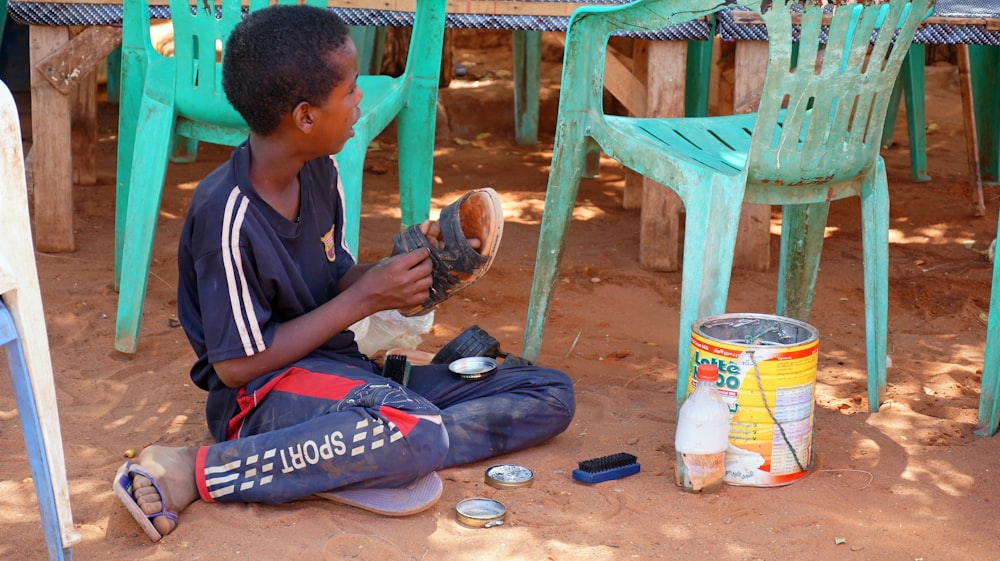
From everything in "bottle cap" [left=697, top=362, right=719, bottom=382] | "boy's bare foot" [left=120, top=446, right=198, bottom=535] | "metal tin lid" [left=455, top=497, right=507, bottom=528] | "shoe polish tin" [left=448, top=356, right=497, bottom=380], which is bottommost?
"metal tin lid" [left=455, top=497, right=507, bottom=528]

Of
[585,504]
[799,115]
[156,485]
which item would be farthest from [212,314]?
[799,115]

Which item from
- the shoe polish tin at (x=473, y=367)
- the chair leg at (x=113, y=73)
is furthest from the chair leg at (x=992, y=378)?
the chair leg at (x=113, y=73)

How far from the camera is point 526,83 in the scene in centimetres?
633

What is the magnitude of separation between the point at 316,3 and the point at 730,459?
1.75 metres

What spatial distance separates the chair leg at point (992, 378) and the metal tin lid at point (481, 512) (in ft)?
4.43

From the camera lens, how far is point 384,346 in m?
3.43

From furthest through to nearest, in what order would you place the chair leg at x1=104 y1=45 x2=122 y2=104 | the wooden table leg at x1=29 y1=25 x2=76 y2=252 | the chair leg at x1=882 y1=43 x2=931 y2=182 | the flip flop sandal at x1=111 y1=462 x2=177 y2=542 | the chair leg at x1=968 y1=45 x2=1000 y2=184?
1. the chair leg at x1=104 y1=45 x2=122 y2=104
2. the chair leg at x1=882 y1=43 x2=931 y2=182
3. the chair leg at x1=968 y1=45 x2=1000 y2=184
4. the wooden table leg at x1=29 y1=25 x2=76 y2=252
5. the flip flop sandal at x1=111 y1=462 x2=177 y2=542

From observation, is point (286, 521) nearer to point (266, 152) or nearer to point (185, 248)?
point (185, 248)

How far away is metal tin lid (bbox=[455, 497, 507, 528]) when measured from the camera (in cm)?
236

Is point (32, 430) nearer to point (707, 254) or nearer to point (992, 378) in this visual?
point (707, 254)

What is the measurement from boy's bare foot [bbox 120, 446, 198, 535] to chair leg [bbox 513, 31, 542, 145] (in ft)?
13.4

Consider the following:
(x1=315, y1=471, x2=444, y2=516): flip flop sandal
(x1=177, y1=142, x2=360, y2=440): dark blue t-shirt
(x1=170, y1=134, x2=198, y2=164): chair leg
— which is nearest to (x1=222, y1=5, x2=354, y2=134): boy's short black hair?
(x1=177, y1=142, x2=360, y2=440): dark blue t-shirt

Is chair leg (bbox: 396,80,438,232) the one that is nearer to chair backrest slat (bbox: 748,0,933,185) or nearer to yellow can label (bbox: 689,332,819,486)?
chair backrest slat (bbox: 748,0,933,185)

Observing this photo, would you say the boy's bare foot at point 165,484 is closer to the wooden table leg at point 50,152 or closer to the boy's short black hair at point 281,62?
the boy's short black hair at point 281,62
